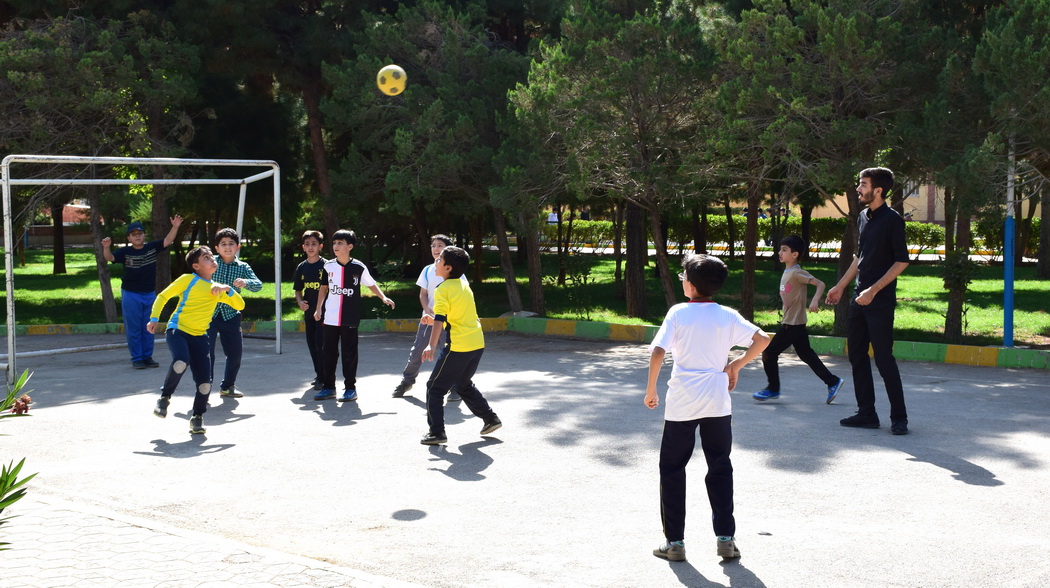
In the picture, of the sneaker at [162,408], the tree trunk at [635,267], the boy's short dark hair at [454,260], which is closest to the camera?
the boy's short dark hair at [454,260]

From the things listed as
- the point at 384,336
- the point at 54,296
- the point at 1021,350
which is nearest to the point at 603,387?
the point at 1021,350

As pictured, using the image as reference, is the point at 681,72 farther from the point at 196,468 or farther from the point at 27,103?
the point at 27,103

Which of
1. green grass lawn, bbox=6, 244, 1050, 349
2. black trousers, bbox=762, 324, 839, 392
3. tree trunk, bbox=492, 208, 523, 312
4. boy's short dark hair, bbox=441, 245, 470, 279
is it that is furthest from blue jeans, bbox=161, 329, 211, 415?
tree trunk, bbox=492, 208, 523, 312

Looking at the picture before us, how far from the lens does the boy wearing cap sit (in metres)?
11.7

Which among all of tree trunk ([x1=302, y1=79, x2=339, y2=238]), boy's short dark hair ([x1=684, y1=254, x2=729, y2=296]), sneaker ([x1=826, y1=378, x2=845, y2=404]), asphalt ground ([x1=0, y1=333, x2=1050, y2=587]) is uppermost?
tree trunk ([x1=302, y1=79, x2=339, y2=238])

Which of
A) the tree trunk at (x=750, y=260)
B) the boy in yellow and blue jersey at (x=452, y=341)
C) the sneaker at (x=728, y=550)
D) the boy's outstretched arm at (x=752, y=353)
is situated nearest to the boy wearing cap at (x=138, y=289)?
the boy in yellow and blue jersey at (x=452, y=341)

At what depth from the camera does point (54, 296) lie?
81.8ft

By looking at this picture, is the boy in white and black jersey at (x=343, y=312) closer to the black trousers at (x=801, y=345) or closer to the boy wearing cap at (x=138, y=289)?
the boy wearing cap at (x=138, y=289)

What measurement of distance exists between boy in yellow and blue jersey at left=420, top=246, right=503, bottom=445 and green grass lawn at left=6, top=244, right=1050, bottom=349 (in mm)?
8316

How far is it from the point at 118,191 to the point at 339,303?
10237mm

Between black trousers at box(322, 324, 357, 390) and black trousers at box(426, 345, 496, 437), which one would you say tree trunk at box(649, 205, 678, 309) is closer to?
black trousers at box(322, 324, 357, 390)

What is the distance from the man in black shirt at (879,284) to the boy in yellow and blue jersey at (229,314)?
17.6 feet

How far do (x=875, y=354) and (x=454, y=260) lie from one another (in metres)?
3.24

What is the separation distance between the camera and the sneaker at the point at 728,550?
15.2 feet
